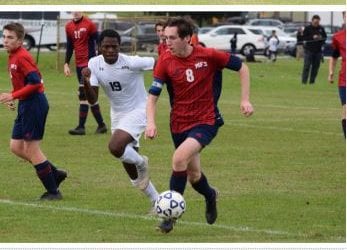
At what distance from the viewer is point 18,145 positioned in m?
13.5

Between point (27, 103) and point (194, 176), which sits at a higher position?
point (27, 103)

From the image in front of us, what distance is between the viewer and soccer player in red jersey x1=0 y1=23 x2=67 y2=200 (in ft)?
42.7

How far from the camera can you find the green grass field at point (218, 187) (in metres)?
11.3

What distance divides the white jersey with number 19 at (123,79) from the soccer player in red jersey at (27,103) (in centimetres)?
69

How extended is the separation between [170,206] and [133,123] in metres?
1.82

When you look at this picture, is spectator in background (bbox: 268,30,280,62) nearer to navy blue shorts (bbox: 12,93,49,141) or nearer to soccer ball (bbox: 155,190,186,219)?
navy blue shorts (bbox: 12,93,49,141)

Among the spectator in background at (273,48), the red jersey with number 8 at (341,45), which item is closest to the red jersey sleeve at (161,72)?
the red jersey with number 8 at (341,45)

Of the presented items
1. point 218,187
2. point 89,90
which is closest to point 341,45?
point 218,187

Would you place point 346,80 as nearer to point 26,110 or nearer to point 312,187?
point 312,187

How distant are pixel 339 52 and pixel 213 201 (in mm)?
5094

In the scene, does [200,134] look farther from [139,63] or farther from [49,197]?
[49,197]

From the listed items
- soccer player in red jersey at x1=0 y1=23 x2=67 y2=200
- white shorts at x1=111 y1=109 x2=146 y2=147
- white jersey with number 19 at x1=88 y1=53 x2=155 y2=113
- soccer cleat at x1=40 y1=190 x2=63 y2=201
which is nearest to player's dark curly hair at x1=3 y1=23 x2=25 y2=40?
soccer player in red jersey at x1=0 y1=23 x2=67 y2=200

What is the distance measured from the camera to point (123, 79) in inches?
508

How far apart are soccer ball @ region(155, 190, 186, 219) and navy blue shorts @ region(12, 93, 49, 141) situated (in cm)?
245
